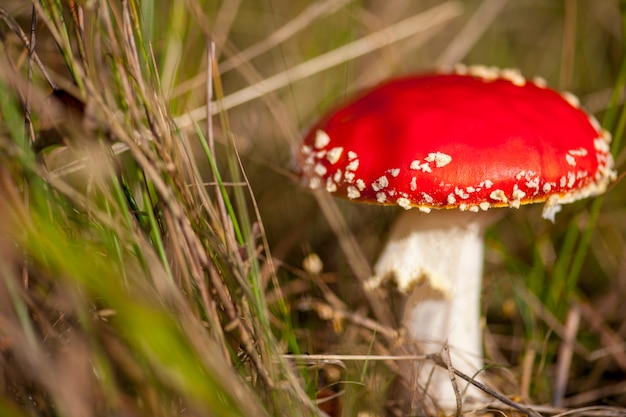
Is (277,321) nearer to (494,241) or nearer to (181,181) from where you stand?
(181,181)

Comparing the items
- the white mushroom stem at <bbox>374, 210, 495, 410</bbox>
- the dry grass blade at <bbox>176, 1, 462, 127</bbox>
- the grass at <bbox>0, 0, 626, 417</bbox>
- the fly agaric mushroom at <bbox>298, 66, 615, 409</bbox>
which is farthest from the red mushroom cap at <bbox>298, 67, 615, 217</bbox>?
the dry grass blade at <bbox>176, 1, 462, 127</bbox>

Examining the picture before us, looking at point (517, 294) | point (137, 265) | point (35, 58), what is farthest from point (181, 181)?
point (517, 294)

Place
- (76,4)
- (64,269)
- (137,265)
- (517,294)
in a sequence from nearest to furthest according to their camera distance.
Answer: (64,269)
(137,265)
(76,4)
(517,294)

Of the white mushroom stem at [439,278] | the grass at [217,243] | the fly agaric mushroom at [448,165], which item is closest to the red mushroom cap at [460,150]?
the fly agaric mushroom at [448,165]

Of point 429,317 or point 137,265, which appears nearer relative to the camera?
point 137,265

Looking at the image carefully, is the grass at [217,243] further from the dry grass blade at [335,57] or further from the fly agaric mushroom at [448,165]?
the fly agaric mushroom at [448,165]

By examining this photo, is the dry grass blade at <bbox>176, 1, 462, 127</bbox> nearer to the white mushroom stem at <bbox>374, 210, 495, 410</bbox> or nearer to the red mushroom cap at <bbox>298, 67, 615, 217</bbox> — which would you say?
the red mushroom cap at <bbox>298, 67, 615, 217</bbox>

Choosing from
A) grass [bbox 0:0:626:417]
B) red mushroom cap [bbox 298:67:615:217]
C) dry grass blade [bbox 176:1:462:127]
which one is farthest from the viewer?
dry grass blade [bbox 176:1:462:127]
